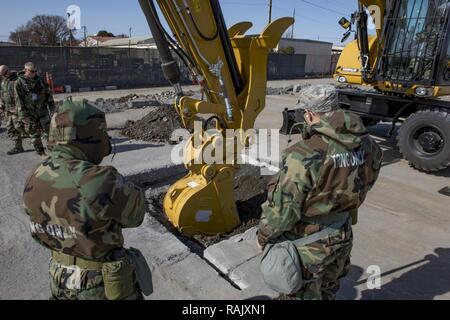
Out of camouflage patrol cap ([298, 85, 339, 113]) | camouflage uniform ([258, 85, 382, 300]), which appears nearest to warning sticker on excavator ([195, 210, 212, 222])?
camouflage uniform ([258, 85, 382, 300])

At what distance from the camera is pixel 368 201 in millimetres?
4762

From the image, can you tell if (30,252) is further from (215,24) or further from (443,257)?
(443,257)

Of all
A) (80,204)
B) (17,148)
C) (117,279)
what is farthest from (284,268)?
(17,148)

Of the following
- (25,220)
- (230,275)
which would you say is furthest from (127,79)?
(230,275)

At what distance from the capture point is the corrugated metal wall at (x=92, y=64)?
16.2 metres

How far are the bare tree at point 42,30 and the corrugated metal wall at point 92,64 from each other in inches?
962

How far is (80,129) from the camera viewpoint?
1627 mm

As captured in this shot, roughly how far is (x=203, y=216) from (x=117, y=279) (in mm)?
2141

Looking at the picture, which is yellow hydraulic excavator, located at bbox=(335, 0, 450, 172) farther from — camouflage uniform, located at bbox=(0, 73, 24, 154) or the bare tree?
the bare tree

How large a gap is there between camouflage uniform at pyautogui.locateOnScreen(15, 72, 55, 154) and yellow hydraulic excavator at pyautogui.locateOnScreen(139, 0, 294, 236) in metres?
3.73

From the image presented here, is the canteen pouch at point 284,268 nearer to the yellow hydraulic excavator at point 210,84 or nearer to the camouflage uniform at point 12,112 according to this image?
the yellow hydraulic excavator at point 210,84

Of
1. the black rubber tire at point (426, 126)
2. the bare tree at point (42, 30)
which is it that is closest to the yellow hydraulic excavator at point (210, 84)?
the black rubber tire at point (426, 126)

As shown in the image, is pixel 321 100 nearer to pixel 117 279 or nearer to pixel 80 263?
pixel 117 279

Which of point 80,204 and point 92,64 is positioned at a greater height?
point 92,64
